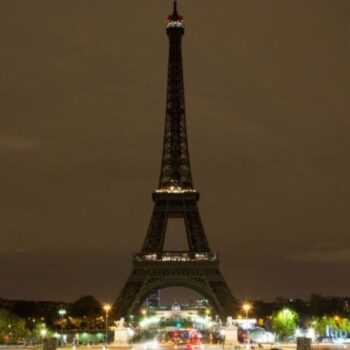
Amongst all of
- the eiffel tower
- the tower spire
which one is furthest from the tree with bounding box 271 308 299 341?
the tower spire

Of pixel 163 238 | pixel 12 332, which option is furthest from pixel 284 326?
A: pixel 12 332

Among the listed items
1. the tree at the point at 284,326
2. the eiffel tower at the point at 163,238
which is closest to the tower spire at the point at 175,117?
the eiffel tower at the point at 163,238

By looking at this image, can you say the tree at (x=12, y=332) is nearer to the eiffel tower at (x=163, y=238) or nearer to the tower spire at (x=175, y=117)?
the eiffel tower at (x=163, y=238)

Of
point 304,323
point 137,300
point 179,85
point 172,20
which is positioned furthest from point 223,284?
point 172,20

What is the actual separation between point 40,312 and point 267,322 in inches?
1652

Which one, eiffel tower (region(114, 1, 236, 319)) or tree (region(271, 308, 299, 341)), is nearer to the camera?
tree (region(271, 308, 299, 341))

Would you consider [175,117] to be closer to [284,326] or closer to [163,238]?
[163,238]

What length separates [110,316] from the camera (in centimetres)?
10669

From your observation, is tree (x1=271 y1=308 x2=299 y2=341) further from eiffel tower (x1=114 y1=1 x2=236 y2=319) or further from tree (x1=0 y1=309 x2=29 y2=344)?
tree (x1=0 y1=309 x2=29 y2=344)

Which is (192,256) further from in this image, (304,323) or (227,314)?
(304,323)

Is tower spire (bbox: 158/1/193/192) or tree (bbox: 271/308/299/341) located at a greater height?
tower spire (bbox: 158/1/193/192)

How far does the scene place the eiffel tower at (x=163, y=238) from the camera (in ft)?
343

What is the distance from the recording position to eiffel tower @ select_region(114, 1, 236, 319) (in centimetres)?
10450

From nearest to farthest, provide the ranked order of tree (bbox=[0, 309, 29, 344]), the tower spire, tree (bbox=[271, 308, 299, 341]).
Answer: tree (bbox=[0, 309, 29, 344]) < tree (bbox=[271, 308, 299, 341]) < the tower spire
